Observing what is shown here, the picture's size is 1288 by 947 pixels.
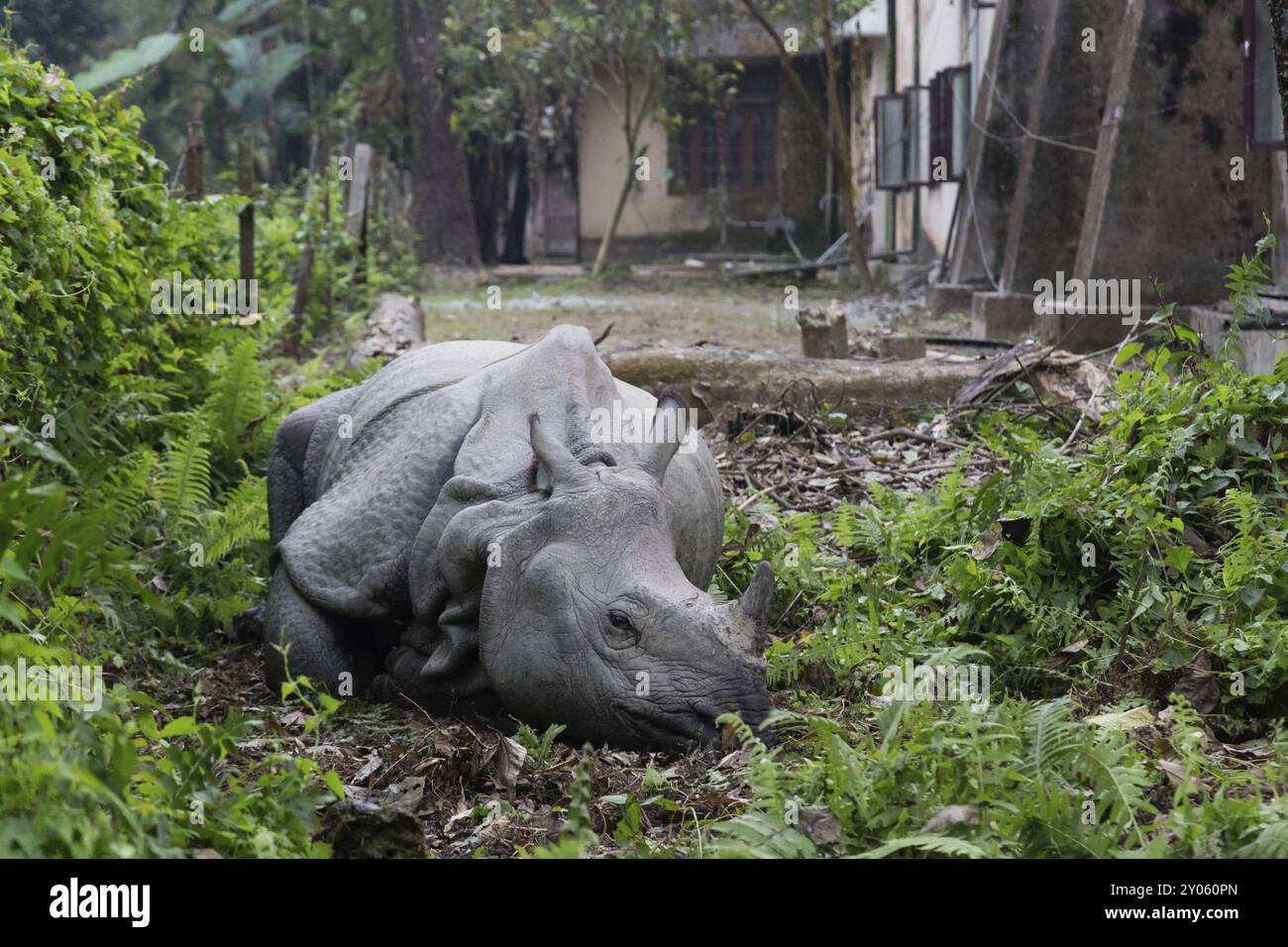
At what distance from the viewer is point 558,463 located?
16.8ft

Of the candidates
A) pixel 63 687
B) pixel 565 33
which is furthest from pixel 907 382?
pixel 565 33

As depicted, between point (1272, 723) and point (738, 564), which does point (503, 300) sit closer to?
point (738, 564)

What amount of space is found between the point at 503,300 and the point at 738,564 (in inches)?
593

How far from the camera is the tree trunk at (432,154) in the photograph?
91.2 ft

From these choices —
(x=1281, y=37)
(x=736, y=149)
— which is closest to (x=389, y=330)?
(x=1281, y=37)

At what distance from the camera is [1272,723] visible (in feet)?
15.4

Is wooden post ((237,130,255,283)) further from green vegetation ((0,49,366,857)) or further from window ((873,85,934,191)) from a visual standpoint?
window ((873,85,934,191))

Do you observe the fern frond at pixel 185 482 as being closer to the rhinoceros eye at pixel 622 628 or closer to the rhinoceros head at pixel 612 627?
the rhinoceros head at pixel 612 627

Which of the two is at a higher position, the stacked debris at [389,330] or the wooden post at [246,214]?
the wooden post at [246,214]
